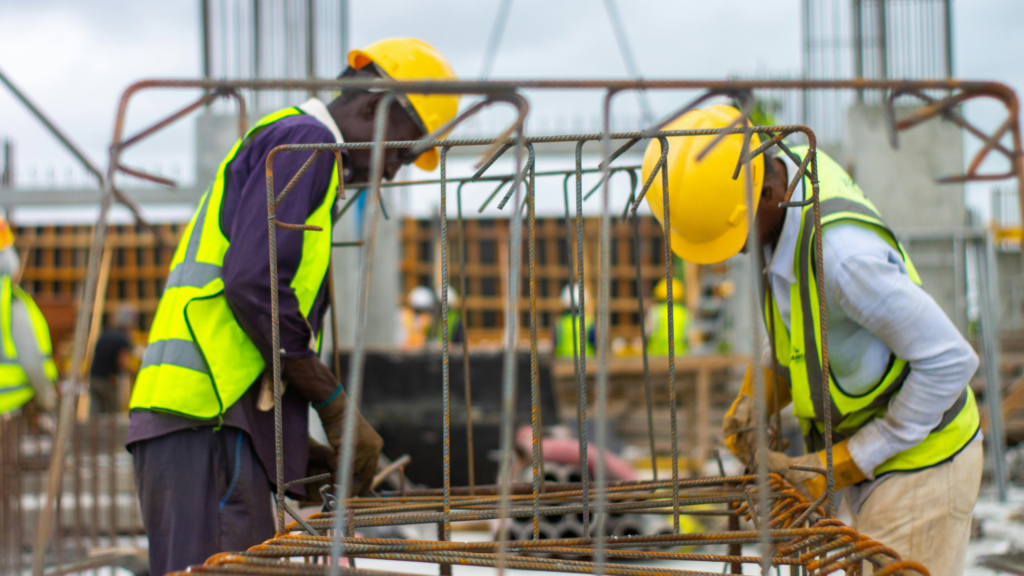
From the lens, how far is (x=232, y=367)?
83.4 inches

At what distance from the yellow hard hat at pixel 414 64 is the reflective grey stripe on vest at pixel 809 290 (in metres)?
1.23

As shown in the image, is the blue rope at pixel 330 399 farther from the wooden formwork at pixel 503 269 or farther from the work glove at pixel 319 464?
the wooden formwork at pixel 503 269

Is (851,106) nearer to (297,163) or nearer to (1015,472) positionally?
(1015,472)

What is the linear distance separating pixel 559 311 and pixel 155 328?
14053 mm

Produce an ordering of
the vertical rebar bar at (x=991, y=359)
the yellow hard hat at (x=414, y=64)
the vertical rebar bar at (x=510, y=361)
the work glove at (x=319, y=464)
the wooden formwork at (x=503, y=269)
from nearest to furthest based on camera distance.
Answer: the vertical rebar bar at (x=510, y=361)
the work glove at (x=319, y=464)
the yellow hard hat at (x=414, y=64)
the vertical rebar bar at (x=991, y=359)
the wooden formwork at (x=503, y=269)

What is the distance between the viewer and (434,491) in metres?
2.49

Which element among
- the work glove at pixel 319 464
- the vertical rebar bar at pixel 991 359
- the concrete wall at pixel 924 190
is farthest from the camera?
the concrete wall at pixel 924 190

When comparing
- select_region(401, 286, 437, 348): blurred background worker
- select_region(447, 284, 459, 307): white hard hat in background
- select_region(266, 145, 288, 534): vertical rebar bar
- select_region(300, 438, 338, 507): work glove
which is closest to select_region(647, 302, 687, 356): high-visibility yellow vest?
select_region(401, 286, 437, 348): blurred background worker

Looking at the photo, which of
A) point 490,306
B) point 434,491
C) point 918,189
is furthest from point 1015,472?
point 490,306

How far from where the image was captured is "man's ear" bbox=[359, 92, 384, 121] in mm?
2428

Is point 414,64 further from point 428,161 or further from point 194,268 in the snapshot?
point 194,268

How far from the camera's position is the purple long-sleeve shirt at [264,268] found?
6.72 ft

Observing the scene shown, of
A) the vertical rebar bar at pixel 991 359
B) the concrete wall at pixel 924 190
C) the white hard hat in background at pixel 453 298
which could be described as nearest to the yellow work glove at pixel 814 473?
the vertical rebar bar at pixel 991 359

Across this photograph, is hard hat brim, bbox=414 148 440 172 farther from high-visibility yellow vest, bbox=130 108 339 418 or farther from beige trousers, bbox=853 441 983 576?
beige trousers, bbox=853 441 983 576
